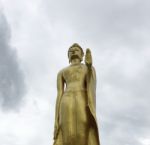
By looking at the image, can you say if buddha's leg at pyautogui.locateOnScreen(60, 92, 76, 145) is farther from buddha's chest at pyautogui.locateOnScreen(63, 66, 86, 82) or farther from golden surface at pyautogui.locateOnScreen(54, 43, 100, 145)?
buddha's chest at pyautogui.locateOnScreen(63, 66, 86, 82)

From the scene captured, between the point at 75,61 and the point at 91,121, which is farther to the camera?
the point at 75,61

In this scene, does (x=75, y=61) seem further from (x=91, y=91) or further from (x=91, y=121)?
(x=91, y=121)

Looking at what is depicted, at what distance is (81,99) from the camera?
11.4m

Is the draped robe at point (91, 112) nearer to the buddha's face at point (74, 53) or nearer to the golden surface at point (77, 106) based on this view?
the golden surface at point (77, 106)

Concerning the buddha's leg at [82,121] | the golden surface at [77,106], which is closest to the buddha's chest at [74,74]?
the golden surface at [77,106]

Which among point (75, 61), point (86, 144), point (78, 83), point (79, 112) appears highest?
point (75, 61)

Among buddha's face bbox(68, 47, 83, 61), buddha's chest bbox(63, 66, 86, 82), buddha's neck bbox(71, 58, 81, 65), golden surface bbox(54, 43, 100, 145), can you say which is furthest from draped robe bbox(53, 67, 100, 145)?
buddha's face bbox(68, 47, 83, 61)

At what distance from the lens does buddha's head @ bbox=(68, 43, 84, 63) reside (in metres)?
12.3

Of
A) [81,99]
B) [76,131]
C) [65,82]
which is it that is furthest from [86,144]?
[65,82]

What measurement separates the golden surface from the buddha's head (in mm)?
176

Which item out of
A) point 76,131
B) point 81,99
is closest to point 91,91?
point 81,99

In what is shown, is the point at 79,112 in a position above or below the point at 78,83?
below

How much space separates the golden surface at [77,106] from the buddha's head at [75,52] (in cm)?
18

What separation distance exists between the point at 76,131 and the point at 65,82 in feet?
5.78
